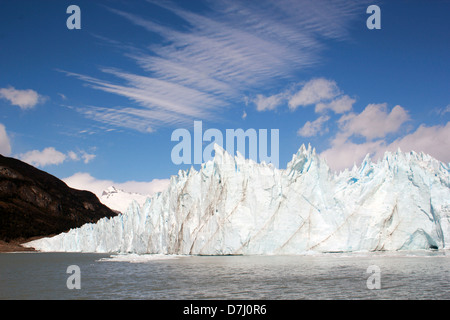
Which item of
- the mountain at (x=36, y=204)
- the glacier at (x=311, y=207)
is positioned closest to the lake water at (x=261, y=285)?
the glacier at (x=311, y=207)

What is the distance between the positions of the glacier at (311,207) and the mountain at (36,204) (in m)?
65.5

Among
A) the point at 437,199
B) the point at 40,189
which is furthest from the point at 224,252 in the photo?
the point at 40,189

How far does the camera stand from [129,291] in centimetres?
1361

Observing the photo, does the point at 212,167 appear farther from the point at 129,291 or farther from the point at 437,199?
the point at 129,291

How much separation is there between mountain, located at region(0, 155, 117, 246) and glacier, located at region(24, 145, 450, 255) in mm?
65464

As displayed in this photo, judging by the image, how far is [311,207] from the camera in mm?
30312

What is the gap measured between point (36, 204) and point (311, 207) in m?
98.3

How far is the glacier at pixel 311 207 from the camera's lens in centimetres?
2825

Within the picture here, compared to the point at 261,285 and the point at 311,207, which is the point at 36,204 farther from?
the point at 261,285

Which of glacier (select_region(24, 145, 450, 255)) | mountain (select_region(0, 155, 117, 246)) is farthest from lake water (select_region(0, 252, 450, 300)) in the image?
mountain (select_region(0, 155, 117, 246))

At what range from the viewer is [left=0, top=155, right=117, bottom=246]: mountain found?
91125 millimetres

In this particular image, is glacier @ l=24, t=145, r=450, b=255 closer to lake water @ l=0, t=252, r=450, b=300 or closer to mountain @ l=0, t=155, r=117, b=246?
lake water @ l=0, t=252, r=450, b=300

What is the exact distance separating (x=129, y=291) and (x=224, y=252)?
19.2 m

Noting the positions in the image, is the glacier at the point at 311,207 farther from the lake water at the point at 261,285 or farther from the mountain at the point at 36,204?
the mountain at the point at 36,204
